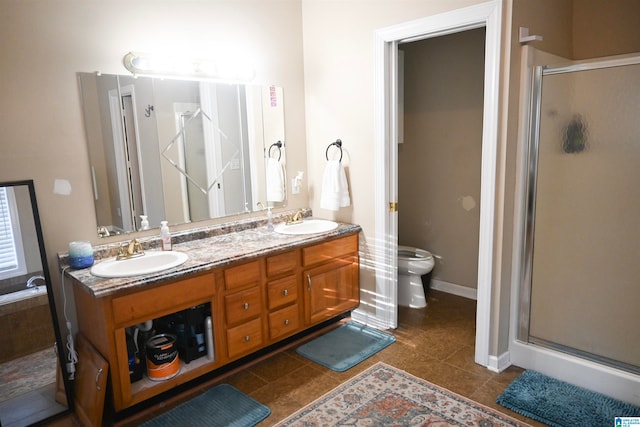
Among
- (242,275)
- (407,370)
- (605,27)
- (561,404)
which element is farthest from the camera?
(605,27)

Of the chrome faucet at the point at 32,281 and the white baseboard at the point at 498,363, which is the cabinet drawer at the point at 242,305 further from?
the white baseboard at the point at 498,363

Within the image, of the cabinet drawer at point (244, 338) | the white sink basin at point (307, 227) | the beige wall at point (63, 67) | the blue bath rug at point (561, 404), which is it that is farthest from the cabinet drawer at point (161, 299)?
the blue bath rug at point (561, 404)

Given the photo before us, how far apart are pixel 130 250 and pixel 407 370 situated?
1760 millimetres

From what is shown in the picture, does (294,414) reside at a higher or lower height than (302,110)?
lower

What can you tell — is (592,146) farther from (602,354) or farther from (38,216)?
(38,216)

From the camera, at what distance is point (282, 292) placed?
2.67m

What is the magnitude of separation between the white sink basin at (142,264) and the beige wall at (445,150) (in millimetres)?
2272

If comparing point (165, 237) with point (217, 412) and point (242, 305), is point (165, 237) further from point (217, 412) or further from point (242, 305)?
point (217, 412)

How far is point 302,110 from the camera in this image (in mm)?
3316

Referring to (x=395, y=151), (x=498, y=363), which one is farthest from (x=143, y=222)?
(x=498, y=363)

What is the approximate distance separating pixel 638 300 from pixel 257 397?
207 centimetres

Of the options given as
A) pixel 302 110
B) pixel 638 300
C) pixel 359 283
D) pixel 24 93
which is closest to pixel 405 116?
pixel 302 110

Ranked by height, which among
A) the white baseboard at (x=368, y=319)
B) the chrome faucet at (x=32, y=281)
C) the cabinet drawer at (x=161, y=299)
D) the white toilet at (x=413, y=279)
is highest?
the chrome faucet at (x=32, y=281)

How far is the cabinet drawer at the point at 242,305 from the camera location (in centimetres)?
239
